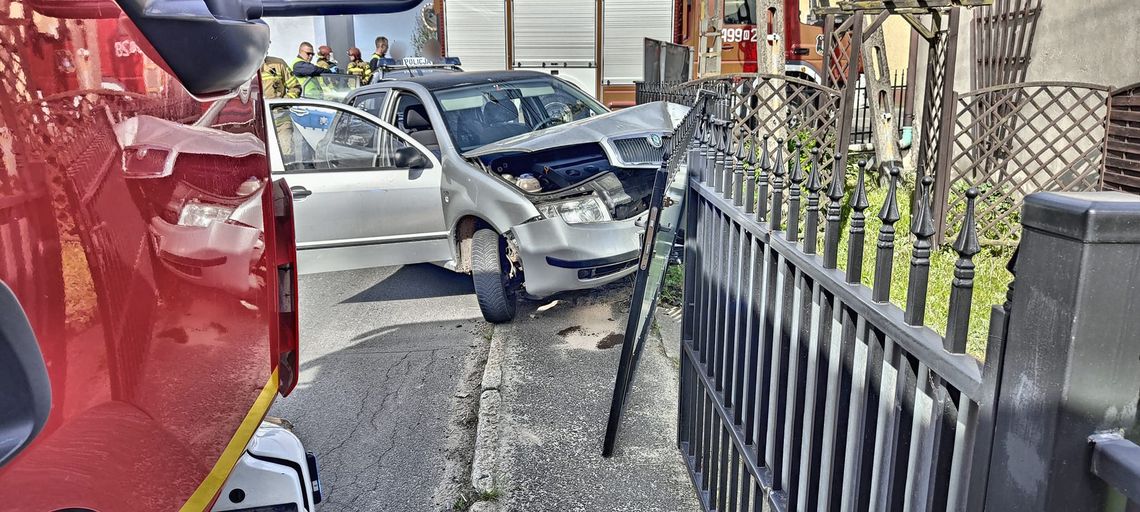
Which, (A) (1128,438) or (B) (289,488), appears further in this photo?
(B) (289,488)

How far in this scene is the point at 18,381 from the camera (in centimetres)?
95

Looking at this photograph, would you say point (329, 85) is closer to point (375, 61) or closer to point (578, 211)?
point (375, 61)

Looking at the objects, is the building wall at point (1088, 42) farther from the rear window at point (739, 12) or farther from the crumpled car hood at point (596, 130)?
the rear window at point (739, 12)

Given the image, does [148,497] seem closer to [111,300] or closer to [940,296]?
[111,300]

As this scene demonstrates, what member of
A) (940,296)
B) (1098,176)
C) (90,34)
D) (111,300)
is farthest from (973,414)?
Answer: (1098,176)

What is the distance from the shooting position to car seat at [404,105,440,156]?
19.7 feet

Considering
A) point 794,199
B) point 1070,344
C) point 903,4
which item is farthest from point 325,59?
point 1070,344

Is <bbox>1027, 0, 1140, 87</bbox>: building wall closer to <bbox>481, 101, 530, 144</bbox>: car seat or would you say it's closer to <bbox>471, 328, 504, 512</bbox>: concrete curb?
<bbox>481, 101, 530, 144</bbox>: car seat

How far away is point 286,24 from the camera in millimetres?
15703

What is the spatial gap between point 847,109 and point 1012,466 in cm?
569

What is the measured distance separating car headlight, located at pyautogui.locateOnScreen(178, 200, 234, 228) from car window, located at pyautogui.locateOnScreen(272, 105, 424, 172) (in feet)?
13.0

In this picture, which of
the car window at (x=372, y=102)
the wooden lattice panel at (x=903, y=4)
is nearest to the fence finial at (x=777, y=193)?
the wooden lattice panel at (x=903, y=4)

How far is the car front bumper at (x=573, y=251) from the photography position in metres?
4.95

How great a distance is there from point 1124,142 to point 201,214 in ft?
20.1
